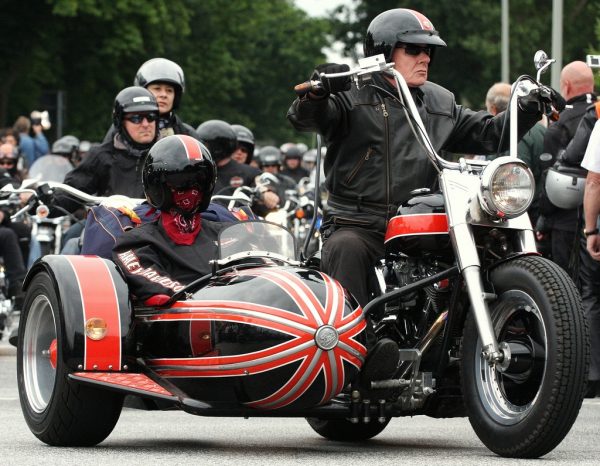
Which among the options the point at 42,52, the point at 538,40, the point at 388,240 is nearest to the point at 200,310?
the point at 388,240

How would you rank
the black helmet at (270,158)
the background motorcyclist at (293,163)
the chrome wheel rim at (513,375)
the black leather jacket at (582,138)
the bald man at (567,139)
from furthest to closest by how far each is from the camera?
the background motorcyclist at (293,163), the black helmet at (270,158), the bald man at (567,139), the black leather jacket at (582,138), the chrome wheel rim at (513,375)

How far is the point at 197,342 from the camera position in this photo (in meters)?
7.29

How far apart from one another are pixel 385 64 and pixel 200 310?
1.31 meters

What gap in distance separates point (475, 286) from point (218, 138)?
7814mm

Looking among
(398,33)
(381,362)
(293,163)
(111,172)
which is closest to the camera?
(381,362)

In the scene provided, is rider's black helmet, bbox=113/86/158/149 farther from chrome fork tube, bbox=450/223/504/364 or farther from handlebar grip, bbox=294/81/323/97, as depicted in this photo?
chrome fork tube, bbox=450/223/504/364

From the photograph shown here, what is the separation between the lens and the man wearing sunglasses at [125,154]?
35.3 feet

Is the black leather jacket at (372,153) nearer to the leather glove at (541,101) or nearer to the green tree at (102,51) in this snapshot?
the leather glove at (541,101)

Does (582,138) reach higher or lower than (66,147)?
higher

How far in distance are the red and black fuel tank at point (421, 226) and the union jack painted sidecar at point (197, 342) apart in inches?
14.2

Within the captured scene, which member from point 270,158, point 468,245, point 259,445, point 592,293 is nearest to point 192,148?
point 259,445

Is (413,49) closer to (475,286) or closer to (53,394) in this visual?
(475,286)

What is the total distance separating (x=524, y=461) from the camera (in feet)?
22.1

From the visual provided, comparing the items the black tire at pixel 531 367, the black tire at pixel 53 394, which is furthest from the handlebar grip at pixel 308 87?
the black tire at pixel 53 394
